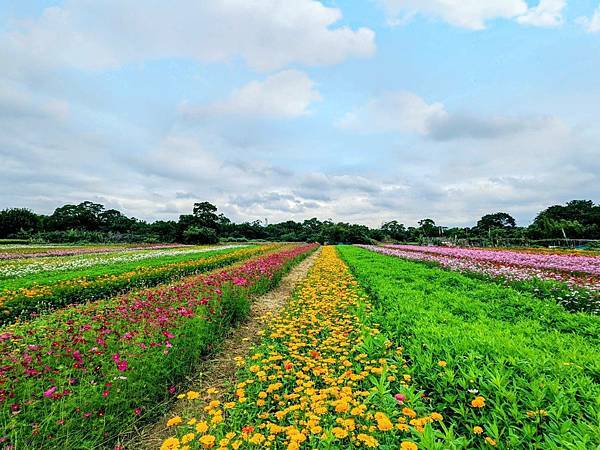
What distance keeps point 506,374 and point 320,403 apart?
1.48 metres

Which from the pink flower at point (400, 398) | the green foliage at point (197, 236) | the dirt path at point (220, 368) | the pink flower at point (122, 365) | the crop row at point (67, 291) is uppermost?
the green foliage at point (197, 236)

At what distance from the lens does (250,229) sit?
239ft

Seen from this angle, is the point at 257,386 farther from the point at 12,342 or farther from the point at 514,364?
the point at 12,342

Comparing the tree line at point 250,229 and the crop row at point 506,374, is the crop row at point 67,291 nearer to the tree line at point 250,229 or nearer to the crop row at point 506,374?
the crop row at point 506,374

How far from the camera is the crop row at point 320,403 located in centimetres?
209

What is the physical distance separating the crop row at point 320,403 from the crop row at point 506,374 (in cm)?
25

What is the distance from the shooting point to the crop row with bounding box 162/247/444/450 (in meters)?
2.09

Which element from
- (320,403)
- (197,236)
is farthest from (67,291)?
(197,236)

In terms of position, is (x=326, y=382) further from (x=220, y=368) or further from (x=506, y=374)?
(x=220, y=368)

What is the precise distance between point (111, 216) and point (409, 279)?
8963 cm

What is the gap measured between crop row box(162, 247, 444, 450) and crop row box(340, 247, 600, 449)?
255 millimetres

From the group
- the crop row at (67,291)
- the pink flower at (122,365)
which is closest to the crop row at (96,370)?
the pink flower at (122,365)

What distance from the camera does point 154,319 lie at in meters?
4.43

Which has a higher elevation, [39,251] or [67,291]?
[39,251]
